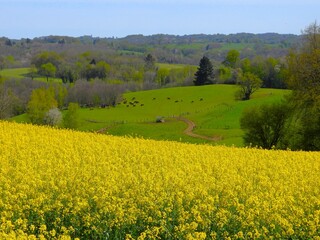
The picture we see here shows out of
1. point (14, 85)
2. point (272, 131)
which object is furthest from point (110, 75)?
point (272, 131)

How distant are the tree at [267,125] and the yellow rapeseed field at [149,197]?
2503cm

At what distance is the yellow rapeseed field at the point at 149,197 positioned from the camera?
8.97m

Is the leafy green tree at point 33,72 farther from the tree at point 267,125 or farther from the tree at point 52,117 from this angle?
the tree at point 267,125

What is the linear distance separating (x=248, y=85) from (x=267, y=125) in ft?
155

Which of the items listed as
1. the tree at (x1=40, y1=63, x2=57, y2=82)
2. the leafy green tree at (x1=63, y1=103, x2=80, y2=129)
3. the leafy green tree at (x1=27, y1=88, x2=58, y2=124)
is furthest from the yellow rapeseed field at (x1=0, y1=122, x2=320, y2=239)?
the tree at (x1=40, y1=63, x2=57, y2=82)

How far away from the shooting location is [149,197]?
10.0 m

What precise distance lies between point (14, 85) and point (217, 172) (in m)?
131

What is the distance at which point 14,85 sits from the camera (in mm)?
136500

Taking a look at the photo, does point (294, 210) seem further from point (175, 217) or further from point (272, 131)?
point (272, 131)

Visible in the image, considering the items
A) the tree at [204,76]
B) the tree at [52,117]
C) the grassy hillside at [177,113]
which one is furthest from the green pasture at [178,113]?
the tree at [204,76]

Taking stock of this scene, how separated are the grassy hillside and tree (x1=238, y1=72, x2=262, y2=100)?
1.68 metres

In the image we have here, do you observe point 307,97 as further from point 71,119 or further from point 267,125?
point 71,119

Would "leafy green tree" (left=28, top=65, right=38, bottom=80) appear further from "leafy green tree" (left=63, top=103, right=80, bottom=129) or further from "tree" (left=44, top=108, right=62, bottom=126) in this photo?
"leafy green tree" (left=63, top=103, right=80, bottom=129)

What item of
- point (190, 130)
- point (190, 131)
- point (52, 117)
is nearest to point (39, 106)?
point (52, 117)
